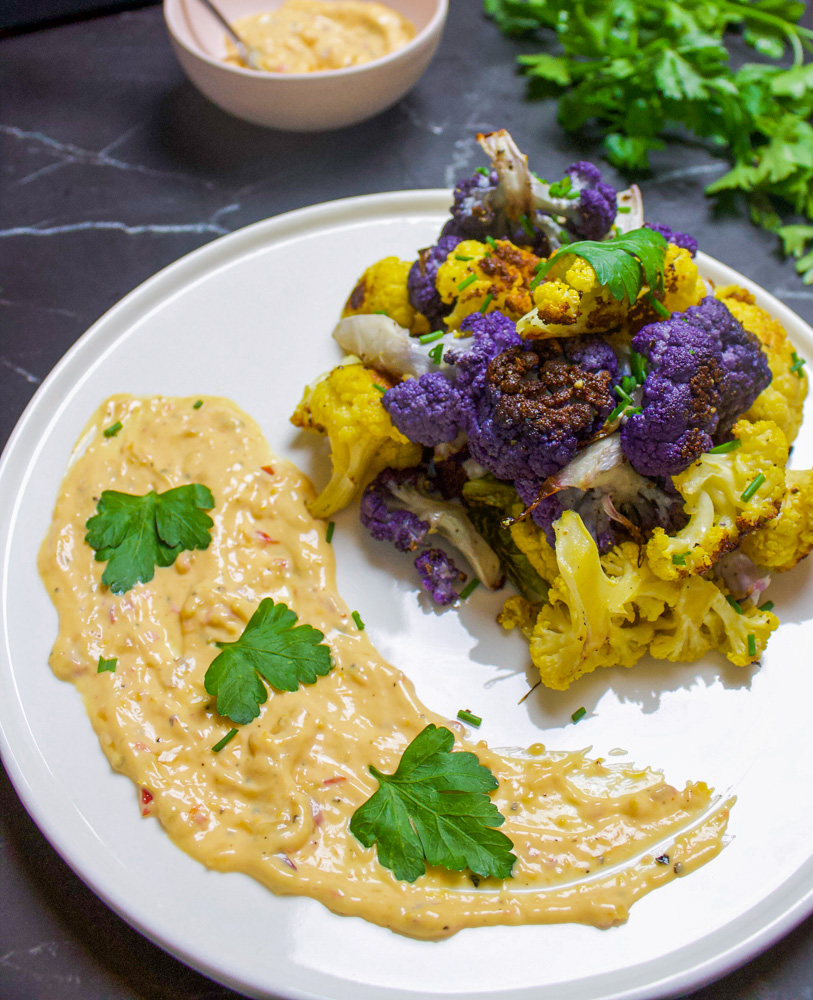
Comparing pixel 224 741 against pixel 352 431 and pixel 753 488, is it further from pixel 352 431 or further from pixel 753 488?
pixel 753 488

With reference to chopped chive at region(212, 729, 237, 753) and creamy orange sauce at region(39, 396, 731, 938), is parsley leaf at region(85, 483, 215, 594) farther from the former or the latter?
chopped chive at region(212, 729, 237, 753)

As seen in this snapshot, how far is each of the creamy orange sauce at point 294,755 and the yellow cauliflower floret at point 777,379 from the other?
1096 millimetres

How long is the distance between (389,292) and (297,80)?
4.25 ft

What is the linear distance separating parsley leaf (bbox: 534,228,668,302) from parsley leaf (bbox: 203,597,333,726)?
118 centimetres

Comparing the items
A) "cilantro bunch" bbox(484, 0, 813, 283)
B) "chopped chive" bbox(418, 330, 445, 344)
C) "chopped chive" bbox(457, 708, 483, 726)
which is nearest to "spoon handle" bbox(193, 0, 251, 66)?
"cilantro bunch" bbox(484, 0, 813, 283)

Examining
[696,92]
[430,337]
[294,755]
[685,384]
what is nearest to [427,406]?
[430,337]

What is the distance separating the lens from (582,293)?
7.14 ft

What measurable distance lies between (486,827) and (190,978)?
0.85 metres

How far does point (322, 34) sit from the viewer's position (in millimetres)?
3797

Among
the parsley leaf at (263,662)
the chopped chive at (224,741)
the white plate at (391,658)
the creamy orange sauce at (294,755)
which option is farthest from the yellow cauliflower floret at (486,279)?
the chopped chive at (224,741)

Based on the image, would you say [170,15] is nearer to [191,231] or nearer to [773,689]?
[191,231]

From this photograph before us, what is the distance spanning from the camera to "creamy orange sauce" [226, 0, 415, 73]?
373cm

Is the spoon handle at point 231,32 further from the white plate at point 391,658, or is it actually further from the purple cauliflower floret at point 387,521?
the purple cauliflower floret at point 387,521

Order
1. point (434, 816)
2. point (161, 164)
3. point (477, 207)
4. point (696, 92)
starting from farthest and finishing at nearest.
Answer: point (161, 164)
point (696, 92)
point (477, 207)
point (434, 816)
